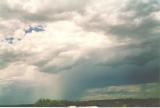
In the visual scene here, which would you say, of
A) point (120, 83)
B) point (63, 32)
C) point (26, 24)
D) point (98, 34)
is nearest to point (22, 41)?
point (26, 24)

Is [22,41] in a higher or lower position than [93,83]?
higher

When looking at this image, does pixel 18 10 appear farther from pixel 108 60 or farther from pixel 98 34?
pixel 108 60

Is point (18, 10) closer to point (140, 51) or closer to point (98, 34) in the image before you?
point (98, 34)

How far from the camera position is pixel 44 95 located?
2232 mm

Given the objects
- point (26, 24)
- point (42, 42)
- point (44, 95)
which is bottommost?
point (44, 95)

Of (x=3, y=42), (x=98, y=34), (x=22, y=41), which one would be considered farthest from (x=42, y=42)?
(x=98, y=34)

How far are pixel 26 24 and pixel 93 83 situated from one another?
696 millimetres

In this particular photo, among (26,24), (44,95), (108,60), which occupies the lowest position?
(44,95)

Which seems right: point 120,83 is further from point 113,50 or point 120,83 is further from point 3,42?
point 3,42

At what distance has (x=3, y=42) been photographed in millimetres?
2271

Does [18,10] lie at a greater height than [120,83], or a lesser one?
greater

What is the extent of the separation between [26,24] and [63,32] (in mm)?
296

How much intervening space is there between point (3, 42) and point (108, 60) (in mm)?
834

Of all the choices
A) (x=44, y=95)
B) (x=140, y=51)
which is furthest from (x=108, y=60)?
(x=44, y=95)
